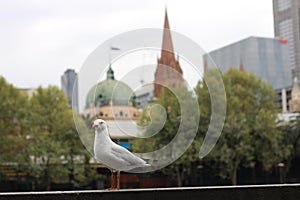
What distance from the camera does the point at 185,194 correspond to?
764cm

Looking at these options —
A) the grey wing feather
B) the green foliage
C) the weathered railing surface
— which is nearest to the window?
the green foliage

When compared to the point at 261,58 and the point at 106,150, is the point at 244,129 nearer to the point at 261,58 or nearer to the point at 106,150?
the point at 106,150

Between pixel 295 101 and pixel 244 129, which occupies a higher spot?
pixel 295 101

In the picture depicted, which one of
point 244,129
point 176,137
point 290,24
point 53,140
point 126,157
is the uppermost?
point 290,24

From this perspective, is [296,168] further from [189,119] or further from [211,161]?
[189,119]

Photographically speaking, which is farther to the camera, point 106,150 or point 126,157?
point 126,157

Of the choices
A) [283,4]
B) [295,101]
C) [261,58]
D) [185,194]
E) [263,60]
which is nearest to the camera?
[185,194]

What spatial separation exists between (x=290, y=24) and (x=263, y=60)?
26507 mm

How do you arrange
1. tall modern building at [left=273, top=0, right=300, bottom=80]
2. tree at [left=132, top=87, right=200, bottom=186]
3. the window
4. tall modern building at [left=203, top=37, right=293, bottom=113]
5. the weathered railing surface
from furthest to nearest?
the window → tall modern building at [left=273, top=0, right=300, bottom=80] → tall modern building at [left=203, top=37, right=293, bottom=113] → tree at [left=132, top=87, right=200, bottom=186] → the weathered railing surface

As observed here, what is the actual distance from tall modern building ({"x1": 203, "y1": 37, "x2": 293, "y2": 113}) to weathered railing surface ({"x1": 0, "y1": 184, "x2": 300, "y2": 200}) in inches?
3376

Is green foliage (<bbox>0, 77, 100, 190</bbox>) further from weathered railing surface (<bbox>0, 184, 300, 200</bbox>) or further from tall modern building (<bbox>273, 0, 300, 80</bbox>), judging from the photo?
tall modern building (<bbox>273, 0, 300, 80</bbox>)

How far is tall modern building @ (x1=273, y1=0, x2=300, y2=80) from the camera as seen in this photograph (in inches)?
4852

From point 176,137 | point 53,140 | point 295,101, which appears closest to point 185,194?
point 176,137

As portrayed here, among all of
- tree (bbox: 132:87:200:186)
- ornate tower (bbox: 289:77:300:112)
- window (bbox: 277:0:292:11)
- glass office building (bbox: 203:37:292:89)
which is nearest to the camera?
tree (bbox: 132:87:200:186)
